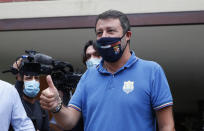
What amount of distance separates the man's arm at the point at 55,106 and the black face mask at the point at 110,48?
0.43 metres

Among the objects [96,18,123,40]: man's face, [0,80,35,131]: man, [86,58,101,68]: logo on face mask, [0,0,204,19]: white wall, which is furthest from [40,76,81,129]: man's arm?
[0,0,204,19]: white wall

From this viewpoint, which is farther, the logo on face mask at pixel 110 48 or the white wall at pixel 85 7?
the white wall at pixel 85 7

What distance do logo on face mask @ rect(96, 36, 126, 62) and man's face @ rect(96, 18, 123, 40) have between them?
0.09 ft

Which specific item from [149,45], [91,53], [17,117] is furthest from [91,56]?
[149,45]

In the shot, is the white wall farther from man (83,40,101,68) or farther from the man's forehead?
the man's forehead

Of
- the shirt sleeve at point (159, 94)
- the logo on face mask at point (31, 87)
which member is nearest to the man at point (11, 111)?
the logo on face mask at point (31, 87)

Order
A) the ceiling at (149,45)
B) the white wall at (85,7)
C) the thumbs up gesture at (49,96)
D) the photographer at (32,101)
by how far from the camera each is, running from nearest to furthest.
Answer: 1. the thumbs up gesture at (49,96)
2. the photographer at (32,101)
3. the white wall at (85,7)
4. the ceiling at (149,45)

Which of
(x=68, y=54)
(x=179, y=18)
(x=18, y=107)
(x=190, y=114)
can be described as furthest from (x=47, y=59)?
(x=190, y=114)

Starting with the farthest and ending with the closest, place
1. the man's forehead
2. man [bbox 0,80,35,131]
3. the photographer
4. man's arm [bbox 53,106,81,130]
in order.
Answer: the photographer < man [bbox 0,80,35,131] < the man's forehead < man's arm [bbox 53,106,81,130]

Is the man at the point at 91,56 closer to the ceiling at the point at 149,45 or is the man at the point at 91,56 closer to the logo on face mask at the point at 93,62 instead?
the logo on face mask at the point at 93,62

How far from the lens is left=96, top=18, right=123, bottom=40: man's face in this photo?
196 centimetres

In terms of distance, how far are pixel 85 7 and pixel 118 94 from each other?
423cm

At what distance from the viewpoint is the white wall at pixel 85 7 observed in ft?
17.6

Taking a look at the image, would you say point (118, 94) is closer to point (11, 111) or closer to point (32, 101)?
point (11, 111)
